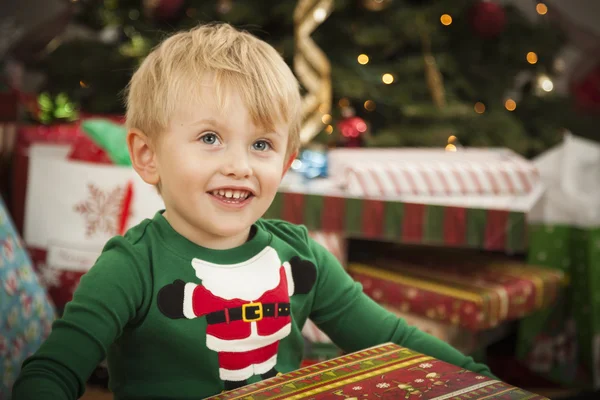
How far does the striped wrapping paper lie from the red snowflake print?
577mm

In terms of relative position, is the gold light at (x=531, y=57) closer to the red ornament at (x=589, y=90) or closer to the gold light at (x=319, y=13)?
the red ornament at (x=589, y=90)

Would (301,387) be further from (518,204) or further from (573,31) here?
(573,31)

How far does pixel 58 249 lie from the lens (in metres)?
1.64

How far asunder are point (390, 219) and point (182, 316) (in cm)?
101

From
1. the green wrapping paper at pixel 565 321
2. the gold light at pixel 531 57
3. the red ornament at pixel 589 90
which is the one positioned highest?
the gold light at pixel 531 57

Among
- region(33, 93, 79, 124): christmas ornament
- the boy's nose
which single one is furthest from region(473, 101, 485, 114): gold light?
the boy's nose

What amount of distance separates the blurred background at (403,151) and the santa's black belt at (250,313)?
0.45 metres

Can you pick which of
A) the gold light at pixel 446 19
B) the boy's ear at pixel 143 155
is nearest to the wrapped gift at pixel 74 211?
the boy's ear at pixel 143 155

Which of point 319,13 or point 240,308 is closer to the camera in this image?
point 240,308

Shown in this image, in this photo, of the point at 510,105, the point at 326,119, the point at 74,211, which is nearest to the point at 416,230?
the point at 326,119

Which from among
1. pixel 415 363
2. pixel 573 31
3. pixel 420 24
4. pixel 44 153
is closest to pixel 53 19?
pixel 44 153

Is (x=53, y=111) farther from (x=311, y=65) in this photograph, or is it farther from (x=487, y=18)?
(x=487, y=18)

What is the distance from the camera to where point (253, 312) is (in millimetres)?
830

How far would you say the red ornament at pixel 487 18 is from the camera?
2.54 meters
